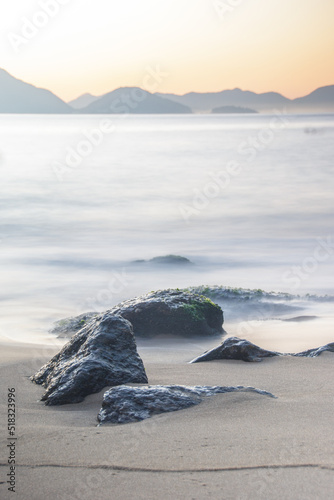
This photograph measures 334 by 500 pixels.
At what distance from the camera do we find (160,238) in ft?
65.2

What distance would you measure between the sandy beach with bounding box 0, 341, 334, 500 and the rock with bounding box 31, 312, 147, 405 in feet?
0.35

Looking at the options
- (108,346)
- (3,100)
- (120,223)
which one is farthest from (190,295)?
(3,100)

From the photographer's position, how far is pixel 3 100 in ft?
593

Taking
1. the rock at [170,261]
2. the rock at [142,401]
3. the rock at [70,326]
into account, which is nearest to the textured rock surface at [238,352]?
the rock at [142,401]

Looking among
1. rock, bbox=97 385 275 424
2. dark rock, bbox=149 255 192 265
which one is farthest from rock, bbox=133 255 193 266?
rock, bbox=97 385 275 424

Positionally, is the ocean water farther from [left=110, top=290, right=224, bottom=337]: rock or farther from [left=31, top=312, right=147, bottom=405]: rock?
[left=31, top=312, right=147, bottom=405]: rock

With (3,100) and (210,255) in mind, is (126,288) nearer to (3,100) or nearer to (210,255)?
(210,255)

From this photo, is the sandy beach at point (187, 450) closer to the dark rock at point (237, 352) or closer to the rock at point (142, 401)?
the rock at point (142, 401)

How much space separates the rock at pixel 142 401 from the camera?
385cm

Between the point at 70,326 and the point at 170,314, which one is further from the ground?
the point at 170,314

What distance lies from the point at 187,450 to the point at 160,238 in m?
16.7

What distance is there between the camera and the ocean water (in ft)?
34.1

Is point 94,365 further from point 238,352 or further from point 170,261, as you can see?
point 170,261

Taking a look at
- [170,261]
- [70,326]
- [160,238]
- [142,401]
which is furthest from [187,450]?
[160,238]
